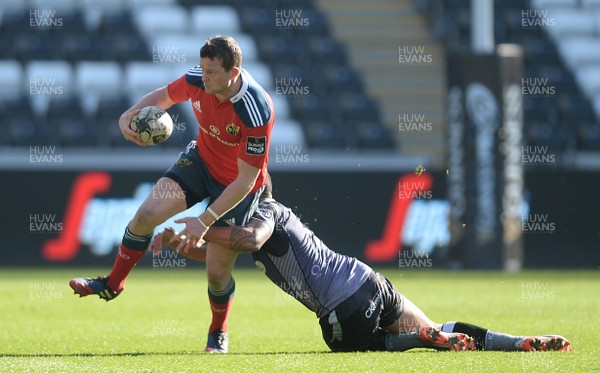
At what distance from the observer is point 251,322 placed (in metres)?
9.12

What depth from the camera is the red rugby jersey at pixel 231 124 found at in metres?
6.75

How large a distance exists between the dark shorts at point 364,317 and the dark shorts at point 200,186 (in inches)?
33.3

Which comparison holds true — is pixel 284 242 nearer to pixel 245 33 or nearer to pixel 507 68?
pixel 507 68

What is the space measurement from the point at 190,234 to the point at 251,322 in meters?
2.97

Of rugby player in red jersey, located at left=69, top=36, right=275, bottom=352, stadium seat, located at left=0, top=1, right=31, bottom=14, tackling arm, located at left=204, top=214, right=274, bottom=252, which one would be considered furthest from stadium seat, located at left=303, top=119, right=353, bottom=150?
tackling arm, located at left=204, top=214, right=274, bottom=252

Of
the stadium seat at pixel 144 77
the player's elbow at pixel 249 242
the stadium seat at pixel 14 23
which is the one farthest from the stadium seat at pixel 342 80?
the player's elbow at pixel 249 242

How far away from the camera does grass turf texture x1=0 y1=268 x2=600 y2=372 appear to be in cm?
621

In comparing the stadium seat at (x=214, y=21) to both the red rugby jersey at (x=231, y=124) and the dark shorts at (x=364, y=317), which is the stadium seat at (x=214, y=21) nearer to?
the red rugby jersey at (x=231, y=124)

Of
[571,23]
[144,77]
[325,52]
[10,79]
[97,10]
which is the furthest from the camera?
[571,23]

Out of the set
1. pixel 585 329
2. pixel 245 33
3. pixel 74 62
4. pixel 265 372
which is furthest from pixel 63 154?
pixel 265 372

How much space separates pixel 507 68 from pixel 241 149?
9.56m

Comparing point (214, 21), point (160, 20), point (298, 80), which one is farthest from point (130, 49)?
point (298, 80)

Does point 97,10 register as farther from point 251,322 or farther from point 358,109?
point 251,322

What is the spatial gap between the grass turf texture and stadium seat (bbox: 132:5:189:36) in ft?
18.8
